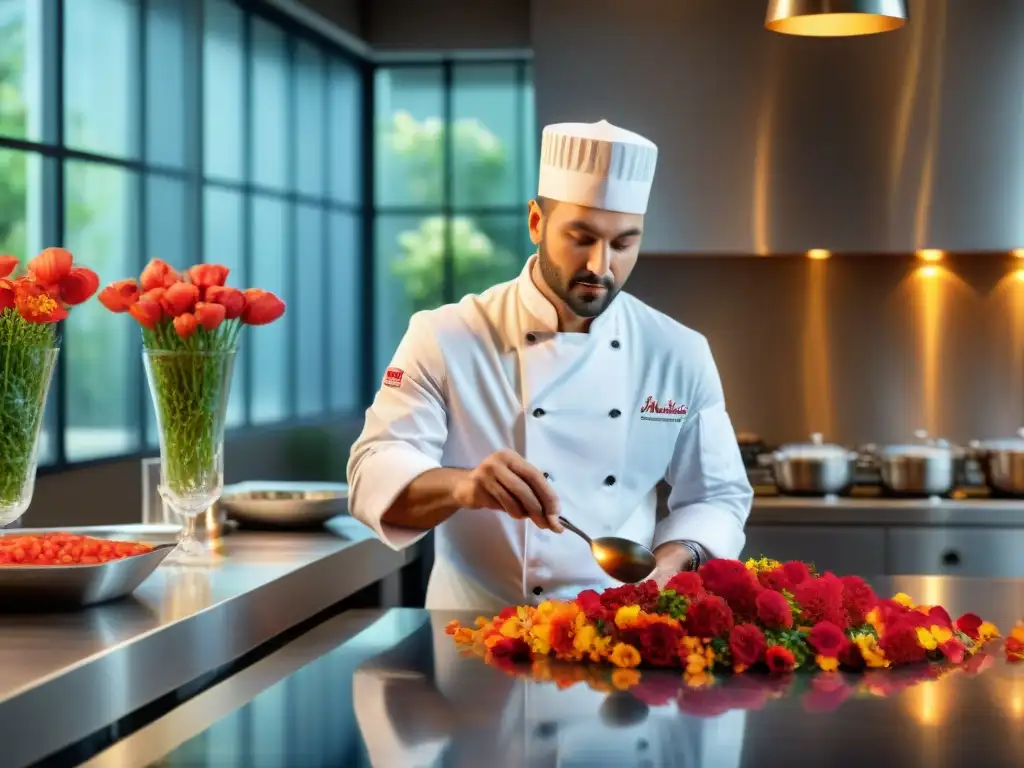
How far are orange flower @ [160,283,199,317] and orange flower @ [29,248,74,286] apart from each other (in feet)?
0.61

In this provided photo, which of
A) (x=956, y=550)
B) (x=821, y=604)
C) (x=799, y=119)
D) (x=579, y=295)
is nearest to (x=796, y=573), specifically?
(x=821, y=604)

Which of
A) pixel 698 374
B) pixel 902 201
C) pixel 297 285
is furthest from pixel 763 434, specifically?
pixel 297 285

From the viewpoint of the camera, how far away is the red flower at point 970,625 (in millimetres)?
1873

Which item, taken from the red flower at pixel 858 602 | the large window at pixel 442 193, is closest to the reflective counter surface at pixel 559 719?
the red flower at pixel 858 602

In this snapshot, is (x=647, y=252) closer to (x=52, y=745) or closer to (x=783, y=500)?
(x=783, y=500)

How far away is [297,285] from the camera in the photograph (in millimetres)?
8969

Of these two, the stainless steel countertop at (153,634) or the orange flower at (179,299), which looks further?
the orange flower at (179,299)

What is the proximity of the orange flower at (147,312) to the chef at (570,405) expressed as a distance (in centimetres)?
40

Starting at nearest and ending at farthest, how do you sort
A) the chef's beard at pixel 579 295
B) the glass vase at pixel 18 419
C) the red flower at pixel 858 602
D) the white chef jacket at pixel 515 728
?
1. the white chef jacket at pixel 515 728
2. the red flower at pixel 858 602
3. the glass vase at pixel 18 419
4. the chef's beard at pixel 579 295

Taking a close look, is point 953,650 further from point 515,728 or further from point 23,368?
point 23,368

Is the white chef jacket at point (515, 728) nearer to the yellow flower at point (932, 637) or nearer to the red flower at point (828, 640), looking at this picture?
the red flower at point (828, 640)

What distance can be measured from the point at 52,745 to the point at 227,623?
519 millimetres

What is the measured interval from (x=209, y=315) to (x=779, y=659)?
117cm

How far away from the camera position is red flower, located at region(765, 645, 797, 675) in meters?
1.70
